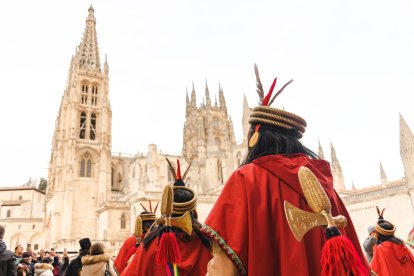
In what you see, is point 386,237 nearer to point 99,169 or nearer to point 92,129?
point 99,169

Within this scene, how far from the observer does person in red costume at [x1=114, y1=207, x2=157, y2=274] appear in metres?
5.06

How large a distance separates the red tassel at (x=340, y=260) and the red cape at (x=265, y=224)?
12 centimetres

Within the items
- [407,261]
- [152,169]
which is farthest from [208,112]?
[407,261]

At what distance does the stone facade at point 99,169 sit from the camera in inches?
1152

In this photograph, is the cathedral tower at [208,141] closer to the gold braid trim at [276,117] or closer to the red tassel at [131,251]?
the red tassel at [131,251]

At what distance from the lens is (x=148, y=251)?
3373 mm

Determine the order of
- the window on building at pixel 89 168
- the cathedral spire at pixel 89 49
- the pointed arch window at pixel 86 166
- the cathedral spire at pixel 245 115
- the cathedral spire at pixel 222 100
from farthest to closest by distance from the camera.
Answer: the cathedral spire at pixel 222 100, the cathedral spire at pixel 89 49, the window on building at pixel 89 168, the pointed arch window at pixel 86 166, the cathedral spire at pixel 245 115

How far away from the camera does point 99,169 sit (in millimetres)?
36312

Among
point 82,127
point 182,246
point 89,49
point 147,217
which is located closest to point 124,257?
point 147,217

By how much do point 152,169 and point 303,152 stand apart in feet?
89.3

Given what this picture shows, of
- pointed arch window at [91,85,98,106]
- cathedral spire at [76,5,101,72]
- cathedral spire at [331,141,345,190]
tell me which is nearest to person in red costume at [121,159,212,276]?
cathedral spire at [331,141,345,190]

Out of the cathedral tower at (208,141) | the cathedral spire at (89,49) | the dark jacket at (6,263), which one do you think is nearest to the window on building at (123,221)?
the cathedral tower at (208,141)

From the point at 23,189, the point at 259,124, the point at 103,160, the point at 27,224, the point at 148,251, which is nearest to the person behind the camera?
the point at 259,124

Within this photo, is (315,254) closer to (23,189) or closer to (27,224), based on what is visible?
(27,224)
